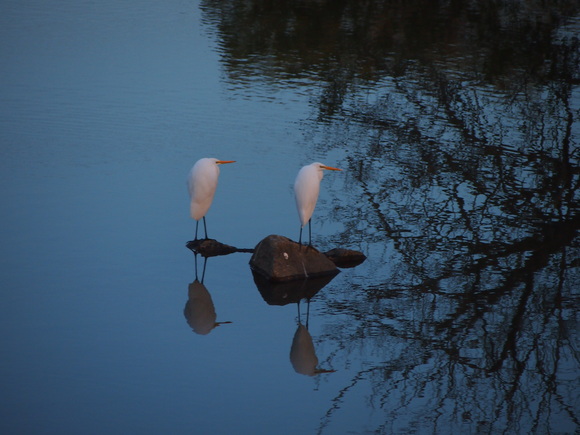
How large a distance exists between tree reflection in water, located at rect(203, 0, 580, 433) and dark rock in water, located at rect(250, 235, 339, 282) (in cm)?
25

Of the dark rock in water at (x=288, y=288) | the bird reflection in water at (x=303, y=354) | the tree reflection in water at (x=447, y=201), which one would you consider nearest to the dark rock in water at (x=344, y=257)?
the tree reflection in water at (x=447, y=201)

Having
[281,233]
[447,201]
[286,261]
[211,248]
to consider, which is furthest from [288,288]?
[447,201]

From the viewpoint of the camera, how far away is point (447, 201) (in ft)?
25.1

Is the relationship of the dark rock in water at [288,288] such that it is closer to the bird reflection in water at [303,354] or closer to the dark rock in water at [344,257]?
the dark rock in water at [344,257]

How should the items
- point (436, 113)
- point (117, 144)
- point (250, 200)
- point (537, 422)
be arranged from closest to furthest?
point (537, 422)
point (250, 200)
point (117, 144)
point (436, 113)

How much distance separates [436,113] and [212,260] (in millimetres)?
5052

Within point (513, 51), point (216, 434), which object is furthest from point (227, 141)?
Result: point (513, 51)

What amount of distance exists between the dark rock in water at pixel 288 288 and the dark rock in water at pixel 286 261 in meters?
0.03

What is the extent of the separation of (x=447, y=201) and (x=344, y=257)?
5.86 ft

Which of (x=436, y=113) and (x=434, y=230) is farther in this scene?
(x=436, y=113)

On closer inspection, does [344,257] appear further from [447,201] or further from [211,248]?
[447,201]

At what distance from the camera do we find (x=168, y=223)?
684cm

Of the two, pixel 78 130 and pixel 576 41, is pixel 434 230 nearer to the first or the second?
pixel 78 130

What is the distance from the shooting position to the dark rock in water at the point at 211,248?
20.7 ft
